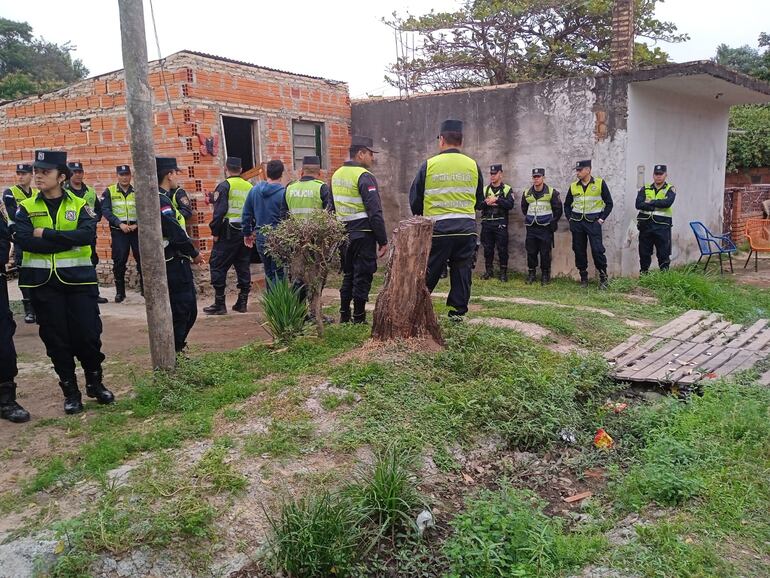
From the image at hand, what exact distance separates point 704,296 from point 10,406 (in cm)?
814

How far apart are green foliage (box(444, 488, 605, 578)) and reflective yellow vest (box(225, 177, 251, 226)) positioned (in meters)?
5.92

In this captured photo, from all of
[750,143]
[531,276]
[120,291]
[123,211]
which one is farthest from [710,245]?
[750,143]

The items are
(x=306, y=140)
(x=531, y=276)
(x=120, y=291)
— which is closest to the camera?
(x=120, y=291)

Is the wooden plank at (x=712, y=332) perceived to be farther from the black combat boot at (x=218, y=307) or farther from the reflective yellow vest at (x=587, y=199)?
the black combat boot at (x=218, y=307)

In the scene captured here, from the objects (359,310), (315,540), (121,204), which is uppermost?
(121,204)

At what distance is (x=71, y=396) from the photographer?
4.77 meters

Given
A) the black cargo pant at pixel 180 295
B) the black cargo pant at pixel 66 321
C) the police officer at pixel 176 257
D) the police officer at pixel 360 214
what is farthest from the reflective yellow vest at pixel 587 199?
the black cargo pant at pixel 66 321

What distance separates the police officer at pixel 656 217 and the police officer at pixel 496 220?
209cm

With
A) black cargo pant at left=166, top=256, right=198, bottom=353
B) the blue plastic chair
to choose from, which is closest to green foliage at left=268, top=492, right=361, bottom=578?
black cargo pant at left=166, top=256, right=198, bottom=353

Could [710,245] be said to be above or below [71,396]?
→ above

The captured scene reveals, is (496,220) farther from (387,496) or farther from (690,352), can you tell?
(387,496)

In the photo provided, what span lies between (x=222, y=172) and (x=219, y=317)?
105 inches

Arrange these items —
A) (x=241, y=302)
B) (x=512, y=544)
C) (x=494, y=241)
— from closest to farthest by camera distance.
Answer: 1. (x=512, y=544)
2. (x=241, y=302)
3. (x=494, y=241)

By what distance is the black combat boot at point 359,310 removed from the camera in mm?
6836
